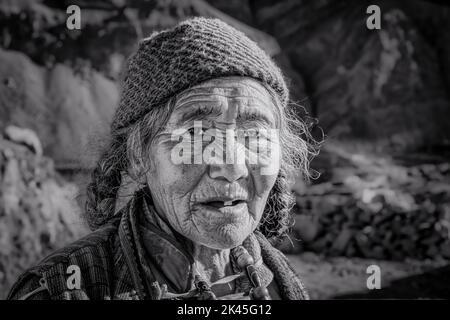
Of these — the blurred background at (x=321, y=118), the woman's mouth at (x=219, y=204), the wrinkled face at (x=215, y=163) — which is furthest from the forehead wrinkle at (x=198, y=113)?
the blurred background at (x=321, y=118)

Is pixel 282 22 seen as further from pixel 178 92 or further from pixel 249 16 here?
pixel 178 92

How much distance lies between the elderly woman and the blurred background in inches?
101

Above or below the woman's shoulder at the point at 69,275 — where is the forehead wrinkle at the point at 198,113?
above

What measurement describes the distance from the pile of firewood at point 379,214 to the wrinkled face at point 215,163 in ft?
→ 18.5

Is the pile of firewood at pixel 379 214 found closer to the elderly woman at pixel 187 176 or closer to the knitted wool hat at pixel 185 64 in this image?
the elderly woman at pixel 187 176

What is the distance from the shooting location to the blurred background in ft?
18.9

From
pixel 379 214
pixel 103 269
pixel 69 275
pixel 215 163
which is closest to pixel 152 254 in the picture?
pixel 103 269

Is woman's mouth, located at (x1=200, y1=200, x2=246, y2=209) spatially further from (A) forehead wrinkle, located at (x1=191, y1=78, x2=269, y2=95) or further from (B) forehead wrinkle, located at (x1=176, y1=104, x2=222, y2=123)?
(A) forehead wrinkle, located at (x1=191, y1=78, x2=269, y2=95)

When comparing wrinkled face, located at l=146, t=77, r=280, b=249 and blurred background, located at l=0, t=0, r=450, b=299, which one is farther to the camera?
blurred background, located at l=0, t=0, r=450, b=299

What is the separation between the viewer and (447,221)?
6.88m

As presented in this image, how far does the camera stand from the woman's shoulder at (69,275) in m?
1.55

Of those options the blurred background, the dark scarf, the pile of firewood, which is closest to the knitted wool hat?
the dark scarf

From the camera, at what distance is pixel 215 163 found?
5.49 feet

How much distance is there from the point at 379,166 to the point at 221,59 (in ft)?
23.5
